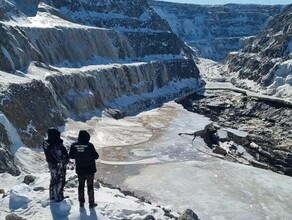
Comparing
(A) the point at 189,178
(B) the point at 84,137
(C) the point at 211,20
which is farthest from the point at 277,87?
(C) the point at 211,20

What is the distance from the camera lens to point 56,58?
4644cm

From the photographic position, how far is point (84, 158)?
39.2 ft

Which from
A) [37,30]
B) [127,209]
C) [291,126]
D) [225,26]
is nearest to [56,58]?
[37,30]

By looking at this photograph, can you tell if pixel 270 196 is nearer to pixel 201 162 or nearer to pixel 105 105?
pixel 201 162

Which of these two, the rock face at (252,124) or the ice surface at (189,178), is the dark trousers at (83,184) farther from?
the rock face at (252,124)

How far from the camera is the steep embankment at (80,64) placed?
30.2 meters

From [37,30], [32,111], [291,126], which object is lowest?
[291,126]

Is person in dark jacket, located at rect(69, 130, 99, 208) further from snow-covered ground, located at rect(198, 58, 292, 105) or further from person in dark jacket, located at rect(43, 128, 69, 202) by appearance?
snow-covered ground, located at rect(198, 58, 292, 105)

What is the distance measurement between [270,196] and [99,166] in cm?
1055

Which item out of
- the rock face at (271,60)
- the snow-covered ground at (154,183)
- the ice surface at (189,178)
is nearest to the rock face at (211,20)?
the rock face at (271,60)

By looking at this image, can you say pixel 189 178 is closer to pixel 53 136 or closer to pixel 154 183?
pixel 154 183

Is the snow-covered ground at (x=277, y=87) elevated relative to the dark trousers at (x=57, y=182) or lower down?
lower down

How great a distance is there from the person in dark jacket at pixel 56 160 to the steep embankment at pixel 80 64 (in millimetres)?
7156

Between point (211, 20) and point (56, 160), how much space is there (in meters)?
150
